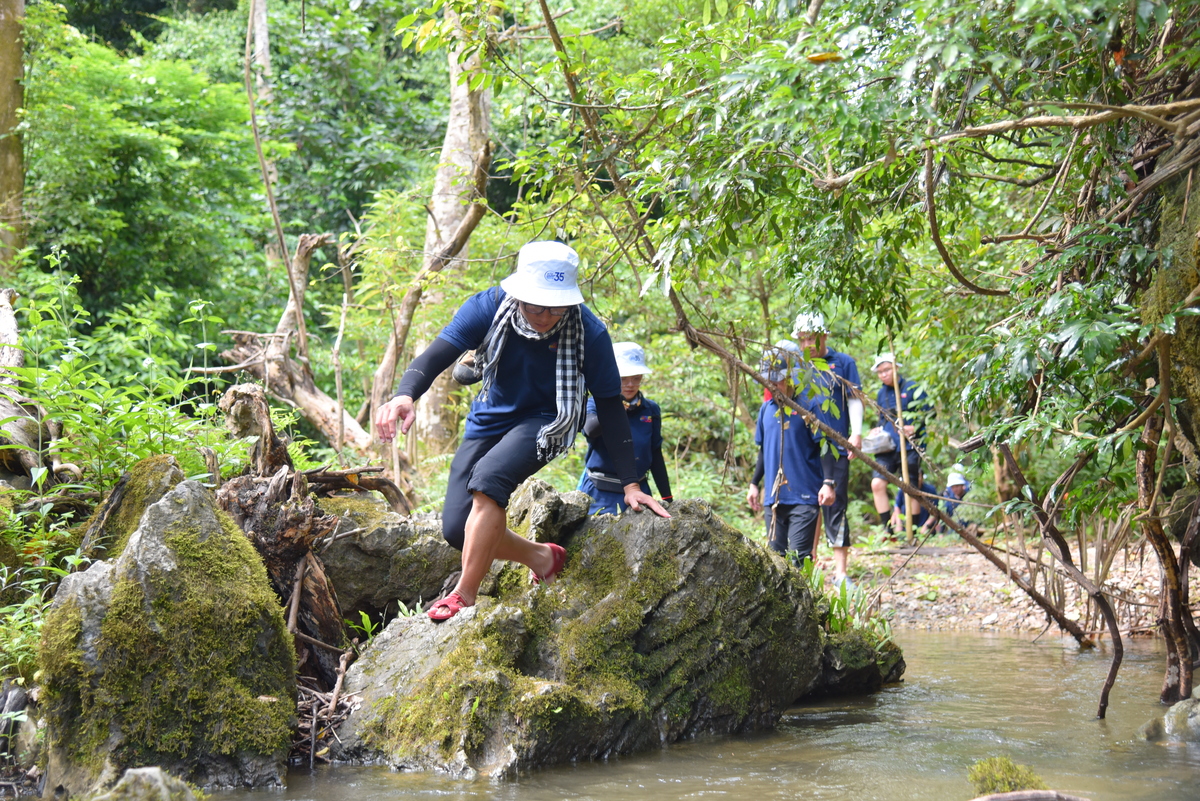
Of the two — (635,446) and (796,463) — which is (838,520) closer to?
(796,463)

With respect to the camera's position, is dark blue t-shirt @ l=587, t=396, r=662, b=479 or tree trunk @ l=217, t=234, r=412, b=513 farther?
tree trunk @ l=217, t=234, r=412, b=513

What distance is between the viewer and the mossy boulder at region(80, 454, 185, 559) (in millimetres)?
4711

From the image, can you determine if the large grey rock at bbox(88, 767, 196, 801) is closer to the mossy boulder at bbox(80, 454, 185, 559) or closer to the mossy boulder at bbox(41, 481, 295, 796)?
the mossy boulder at bbox(41, 481, 295, 796)

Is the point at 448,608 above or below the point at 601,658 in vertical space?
above

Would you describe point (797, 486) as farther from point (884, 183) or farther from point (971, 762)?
point (971, 762)

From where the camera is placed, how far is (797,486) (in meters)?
7.32

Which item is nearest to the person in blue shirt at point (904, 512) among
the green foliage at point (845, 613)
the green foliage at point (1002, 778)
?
the green foliage at point (845, 613)

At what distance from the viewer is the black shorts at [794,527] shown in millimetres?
7293

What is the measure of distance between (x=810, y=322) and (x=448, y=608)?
8.72 feet

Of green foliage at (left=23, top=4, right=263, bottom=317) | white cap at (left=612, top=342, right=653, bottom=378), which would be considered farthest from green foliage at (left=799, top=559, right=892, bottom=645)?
green foliage at (left=23, top=4, right=263, bottom=317)

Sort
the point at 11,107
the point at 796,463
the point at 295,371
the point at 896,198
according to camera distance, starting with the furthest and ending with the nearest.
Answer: the point at 11,107
the point at 295,371
the point at 796,463
the point at 896,198

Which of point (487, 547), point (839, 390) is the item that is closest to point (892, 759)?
point (487, 547)

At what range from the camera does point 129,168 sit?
12.4 m

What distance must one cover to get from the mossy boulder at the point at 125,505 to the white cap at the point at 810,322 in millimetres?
3540
